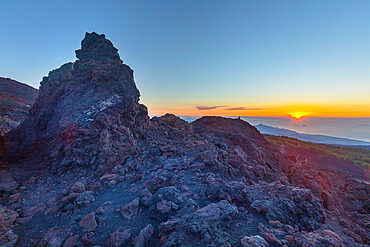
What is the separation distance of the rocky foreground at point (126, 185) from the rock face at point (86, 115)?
5 centimetres

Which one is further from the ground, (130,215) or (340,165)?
(130,215)

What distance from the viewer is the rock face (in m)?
6.90

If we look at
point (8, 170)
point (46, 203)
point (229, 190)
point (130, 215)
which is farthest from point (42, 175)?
point (229, 190)

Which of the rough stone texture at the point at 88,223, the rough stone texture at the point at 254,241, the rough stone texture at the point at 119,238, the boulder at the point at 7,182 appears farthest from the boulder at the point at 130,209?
the boulder at the point at 7,182

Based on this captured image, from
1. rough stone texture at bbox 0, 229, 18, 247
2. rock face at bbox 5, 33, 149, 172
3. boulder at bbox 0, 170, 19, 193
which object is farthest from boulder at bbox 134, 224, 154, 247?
boulder at bbox 0, 170, 19, 193

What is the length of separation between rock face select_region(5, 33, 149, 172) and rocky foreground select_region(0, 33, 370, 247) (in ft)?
0.17

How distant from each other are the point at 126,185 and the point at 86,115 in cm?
414

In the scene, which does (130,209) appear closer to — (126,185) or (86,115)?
(126,185)

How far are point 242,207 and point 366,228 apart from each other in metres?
5.38

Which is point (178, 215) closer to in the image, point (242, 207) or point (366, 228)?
point (242, 207)

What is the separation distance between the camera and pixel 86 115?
734cm

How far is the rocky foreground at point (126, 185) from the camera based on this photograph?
3.37 m

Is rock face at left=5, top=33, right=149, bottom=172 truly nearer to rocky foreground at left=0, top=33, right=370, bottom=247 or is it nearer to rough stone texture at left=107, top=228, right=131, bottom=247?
rocky foreground at left=0, top=33, right=370, bottom=247

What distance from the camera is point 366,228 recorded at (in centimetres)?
551
